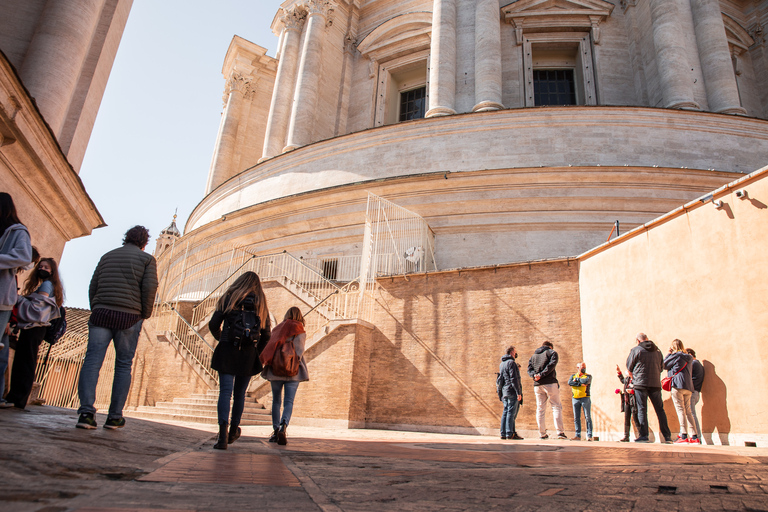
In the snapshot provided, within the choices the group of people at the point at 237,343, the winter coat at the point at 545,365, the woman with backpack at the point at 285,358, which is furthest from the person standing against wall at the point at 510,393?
the group of people at the point at 237,343

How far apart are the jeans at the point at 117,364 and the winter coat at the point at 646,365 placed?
20.4 feet

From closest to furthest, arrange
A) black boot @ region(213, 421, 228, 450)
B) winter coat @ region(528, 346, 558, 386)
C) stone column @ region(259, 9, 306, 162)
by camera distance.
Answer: black boot @ region(213, 421, 228, 450) → winter coat @ region(528, 346, 558, 386) → stone column @ region(259, 9, 306, 162)

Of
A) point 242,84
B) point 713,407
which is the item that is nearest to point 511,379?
point 713,407

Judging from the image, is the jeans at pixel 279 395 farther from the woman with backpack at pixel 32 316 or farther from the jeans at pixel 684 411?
the jeans at pixel 684 411

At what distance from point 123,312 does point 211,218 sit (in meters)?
17.6

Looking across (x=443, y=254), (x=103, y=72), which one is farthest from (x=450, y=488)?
(x=443, y=254)

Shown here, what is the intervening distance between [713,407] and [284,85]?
20627mm

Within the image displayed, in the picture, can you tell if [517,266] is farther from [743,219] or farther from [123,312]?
[123,312]

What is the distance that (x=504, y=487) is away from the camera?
6.77 feet

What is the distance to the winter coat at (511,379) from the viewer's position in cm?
822

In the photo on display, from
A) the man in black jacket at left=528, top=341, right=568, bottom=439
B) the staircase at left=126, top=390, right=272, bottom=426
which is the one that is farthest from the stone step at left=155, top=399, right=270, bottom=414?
the man in black jacket at left=528, top=341, right=568, bottom=439

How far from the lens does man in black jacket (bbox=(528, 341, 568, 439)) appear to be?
8.41 metres

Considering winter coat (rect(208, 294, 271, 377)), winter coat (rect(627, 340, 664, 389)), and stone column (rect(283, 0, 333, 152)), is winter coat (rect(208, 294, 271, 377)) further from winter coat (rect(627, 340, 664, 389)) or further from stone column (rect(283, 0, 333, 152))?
stone column (rect(283, 0, 333, 152))

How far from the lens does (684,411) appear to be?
729 centimetres
